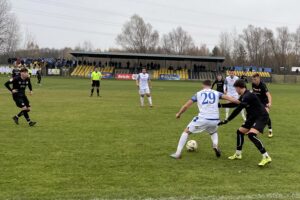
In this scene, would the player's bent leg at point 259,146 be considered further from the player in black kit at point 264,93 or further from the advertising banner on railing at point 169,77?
the advertising banner on railing at point 169,77

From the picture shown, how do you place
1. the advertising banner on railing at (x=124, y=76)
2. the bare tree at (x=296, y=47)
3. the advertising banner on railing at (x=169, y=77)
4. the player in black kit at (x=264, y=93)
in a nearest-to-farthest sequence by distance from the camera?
the player in black kit at (x=264, y=93) → the advertising banner on railing at (x=124, y=76) → the advertising banner on railing at (x=169, y=77) → the bare tree at (x=296, y=47)

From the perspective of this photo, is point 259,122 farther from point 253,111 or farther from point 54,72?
point 54,72

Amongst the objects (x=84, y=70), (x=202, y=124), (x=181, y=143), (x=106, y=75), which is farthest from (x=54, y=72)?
(x=202, y=124)

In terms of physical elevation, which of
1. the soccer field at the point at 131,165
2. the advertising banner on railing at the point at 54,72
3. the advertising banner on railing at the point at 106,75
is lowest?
the soccer field at the point at 131,165

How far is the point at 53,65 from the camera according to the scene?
68.5 m

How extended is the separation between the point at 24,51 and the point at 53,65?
109ft

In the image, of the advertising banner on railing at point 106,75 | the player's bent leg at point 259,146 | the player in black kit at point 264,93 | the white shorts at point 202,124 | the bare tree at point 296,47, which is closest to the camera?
the player's bent leg at point 259,146

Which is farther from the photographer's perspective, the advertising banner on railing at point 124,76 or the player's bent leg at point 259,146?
the advertising banner on railing at point 124,76

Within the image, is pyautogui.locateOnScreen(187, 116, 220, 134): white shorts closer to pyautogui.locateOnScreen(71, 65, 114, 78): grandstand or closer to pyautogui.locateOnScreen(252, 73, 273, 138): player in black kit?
pyautogui.locateOnScreen(252, 73, 273, 138): player in black kit

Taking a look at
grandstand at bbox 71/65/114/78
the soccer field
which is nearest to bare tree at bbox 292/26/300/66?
grandstand at bbox 71/65/114/78

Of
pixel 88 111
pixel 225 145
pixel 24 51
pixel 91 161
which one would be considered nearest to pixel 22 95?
pixel 88 111

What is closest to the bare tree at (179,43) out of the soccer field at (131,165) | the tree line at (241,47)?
→ the tree line at (241,47)

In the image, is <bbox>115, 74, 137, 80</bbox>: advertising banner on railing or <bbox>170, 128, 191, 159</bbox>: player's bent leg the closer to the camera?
<bbox>170, 128, 191, 159</bbox>: player's bent leg

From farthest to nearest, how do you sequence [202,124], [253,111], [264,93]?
[264,93]
[202,124]
[253,111]
